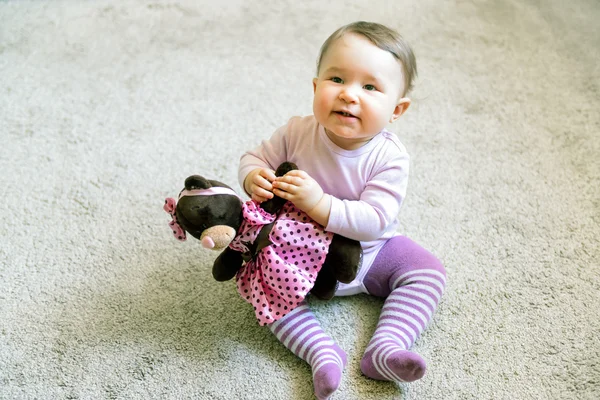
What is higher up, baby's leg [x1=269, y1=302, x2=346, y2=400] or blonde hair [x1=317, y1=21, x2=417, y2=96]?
blonde hair [x1=317, y1=21, x2=417, y2=96]

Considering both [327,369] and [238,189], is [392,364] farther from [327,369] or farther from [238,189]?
[238,189]

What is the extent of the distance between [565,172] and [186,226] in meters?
0.87

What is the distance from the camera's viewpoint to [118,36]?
1.58m

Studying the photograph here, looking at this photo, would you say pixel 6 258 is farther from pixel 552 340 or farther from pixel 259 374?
pixel 552 340

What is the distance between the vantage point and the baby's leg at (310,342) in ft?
2.73

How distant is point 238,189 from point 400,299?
427 millimetres

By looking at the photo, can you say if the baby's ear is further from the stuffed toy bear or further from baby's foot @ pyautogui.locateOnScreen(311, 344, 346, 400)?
baby's foot @ pyautogui.locateOnScreen(311, 344, 346, 400)

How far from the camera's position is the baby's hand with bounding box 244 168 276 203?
32.7 inches

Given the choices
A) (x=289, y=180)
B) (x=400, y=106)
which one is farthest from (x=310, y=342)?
(x=400, y=106)

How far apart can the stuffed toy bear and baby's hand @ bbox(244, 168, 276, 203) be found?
0.01 metres

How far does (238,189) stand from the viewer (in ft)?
3.78

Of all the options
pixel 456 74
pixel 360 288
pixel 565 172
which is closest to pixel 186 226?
pixel 360 288

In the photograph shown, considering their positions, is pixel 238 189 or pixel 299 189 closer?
pixel 299 189

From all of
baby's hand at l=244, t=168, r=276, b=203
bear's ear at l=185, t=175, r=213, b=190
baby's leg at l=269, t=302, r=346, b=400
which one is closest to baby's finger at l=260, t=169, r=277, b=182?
baby's hand at l=244, t=168, r=276, b=203
